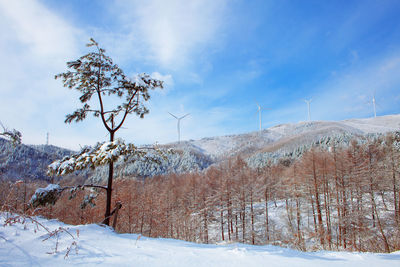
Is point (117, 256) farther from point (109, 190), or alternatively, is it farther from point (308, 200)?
point (308, 200)

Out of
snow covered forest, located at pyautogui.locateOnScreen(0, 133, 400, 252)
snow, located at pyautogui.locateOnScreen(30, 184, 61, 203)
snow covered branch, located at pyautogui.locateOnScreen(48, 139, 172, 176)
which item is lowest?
snow covered forest, located at pyautogui.locateOnScreen(0, 133, 400, 252)

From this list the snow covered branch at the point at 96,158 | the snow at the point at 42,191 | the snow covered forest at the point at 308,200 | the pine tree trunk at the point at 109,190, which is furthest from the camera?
the snow covered forest at the point at 308,200

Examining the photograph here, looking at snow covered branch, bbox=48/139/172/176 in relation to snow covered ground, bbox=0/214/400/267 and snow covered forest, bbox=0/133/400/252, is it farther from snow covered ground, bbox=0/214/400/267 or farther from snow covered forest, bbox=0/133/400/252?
snow covered forest, bbox=0/133/400/252

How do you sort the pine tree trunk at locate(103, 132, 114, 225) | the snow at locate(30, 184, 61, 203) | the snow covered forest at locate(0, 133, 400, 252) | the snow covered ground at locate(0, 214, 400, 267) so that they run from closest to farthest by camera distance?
the snow covered ground at locate(0, 214, 400, 267)
the snow at locate(30, 184, 61, 203)
the pine tree trunk at locate(103, 132, 114, 225)
the snow covered forest at locate(0, 133, 400, 252)

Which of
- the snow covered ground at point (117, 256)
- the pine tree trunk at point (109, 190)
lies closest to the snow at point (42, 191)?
the pine tree trunk at point (109, 190)

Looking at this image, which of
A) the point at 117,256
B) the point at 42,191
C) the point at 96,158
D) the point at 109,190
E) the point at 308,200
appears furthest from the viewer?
the point at 308,200

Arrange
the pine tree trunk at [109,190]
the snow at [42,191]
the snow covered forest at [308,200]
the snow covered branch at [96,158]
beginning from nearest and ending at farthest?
the snow covered branch at [96,158] < the snow at [42,191] < the pine tree trunk at [109,190] < the snow covered forest at [308,200]

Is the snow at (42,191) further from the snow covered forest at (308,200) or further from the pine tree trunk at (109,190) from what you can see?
the snow covered forest at (308,200)

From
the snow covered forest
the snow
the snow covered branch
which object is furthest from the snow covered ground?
the snow covered forest

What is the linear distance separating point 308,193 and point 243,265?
962 inches

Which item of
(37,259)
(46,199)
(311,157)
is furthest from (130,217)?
(311,157)

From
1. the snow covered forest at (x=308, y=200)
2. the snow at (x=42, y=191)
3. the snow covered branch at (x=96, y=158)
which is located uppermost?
the snow covered branch at (x=96, y=158)

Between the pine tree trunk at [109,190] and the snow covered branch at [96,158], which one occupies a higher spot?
the snow covered branch at [96,158]

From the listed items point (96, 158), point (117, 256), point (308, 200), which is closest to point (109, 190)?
point (96, 158)
